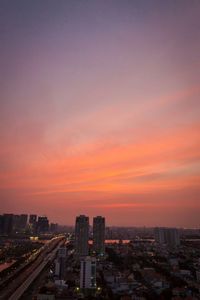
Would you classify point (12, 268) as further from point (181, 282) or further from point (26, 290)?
point (181, 282)

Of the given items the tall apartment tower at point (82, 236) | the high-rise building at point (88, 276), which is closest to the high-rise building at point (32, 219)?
the tall apartment tower at point (82, 236)

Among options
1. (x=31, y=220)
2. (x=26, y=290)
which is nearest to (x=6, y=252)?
(x=26, y=290)

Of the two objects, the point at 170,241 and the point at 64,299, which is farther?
the point at 170,241

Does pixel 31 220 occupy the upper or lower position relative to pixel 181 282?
upper

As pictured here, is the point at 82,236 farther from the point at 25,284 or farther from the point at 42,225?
the point at 42,225

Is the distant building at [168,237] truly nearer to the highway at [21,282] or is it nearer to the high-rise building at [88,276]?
the highway at [21,282]

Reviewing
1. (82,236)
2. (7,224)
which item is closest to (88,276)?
(82,236)

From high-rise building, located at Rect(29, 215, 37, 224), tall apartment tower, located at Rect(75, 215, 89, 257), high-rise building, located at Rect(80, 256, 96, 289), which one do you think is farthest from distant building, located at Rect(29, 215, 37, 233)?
high-rise building, located at Rect(80, 256, 96, 289)
